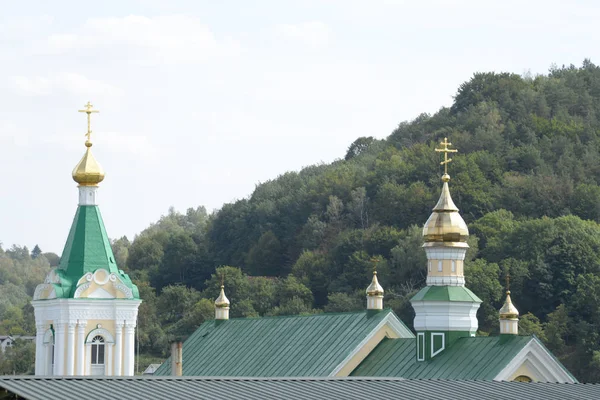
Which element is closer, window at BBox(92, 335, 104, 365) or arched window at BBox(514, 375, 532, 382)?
arched window at BBox(514, 375, 532, 382)

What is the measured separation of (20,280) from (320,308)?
300ft

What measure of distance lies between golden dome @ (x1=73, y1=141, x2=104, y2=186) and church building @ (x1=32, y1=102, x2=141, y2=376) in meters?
0.75

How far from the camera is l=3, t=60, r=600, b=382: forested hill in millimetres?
76938

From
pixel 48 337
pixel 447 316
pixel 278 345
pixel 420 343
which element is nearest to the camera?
pixel 420 343

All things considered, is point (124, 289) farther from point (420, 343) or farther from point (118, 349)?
point (420, 343)

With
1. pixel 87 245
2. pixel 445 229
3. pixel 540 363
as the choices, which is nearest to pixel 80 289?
pixel 87 245

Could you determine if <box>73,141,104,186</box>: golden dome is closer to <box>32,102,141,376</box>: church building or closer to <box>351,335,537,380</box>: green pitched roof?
<box>32,102,141,376</box>: church building

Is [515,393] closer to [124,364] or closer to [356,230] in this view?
[124,364]

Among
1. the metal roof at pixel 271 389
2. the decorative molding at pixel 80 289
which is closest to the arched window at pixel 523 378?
the metal roof at pixel 271 389

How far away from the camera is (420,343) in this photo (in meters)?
41.6

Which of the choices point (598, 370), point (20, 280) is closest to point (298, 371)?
point (598, 370)

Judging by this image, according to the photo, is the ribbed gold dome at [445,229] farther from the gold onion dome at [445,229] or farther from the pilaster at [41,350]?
the pilaster at [41,350]

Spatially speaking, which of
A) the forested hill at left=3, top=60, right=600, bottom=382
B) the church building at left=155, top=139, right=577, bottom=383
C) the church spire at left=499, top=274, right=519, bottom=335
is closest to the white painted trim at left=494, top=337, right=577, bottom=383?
the church building at left=155, top=139, right=577, bottom=383

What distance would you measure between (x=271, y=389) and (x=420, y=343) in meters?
15.6
